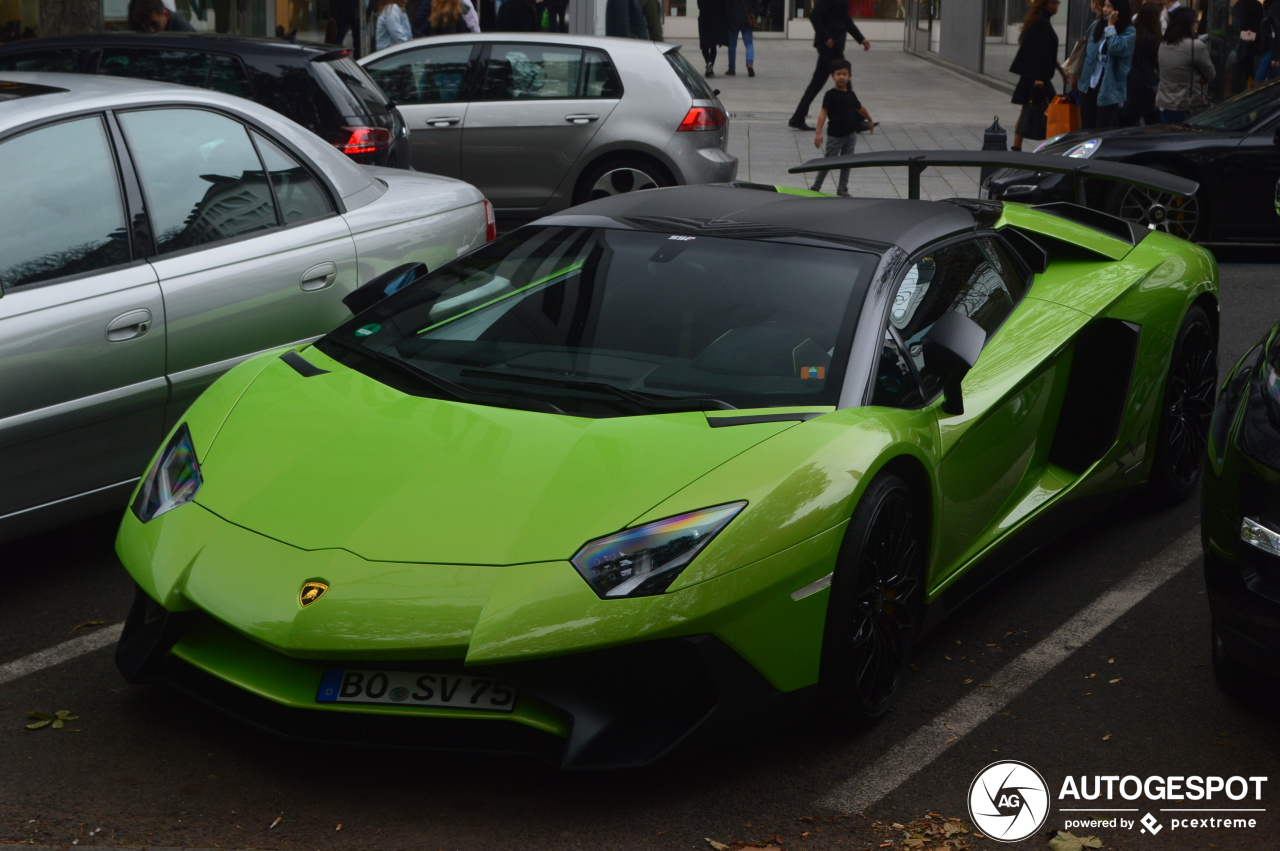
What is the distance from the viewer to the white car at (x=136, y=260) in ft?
14.9

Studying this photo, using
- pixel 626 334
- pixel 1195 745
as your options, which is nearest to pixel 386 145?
pixel 626 334

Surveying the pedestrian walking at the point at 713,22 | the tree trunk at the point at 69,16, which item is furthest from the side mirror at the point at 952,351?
the pedestrian walking at the point at 713,22

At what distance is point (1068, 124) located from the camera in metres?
15.6

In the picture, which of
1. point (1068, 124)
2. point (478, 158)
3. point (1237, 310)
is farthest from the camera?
point (1068, 124)

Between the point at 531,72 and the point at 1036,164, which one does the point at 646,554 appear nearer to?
the point at 1036,164

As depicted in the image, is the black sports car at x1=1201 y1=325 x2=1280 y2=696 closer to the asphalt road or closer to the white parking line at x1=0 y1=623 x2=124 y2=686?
the asphalt road

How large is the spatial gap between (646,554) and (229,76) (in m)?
6.67

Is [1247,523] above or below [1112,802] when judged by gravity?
above

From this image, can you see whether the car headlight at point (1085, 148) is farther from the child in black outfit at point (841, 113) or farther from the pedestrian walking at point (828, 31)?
the pedestrian walking at point (828, 31)

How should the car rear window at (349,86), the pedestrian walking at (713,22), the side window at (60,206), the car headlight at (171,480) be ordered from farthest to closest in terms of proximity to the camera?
the pedestrian walking at (713,22), the car rear window at (349,86), the side window at (60,206), the car headlight at (171,480)

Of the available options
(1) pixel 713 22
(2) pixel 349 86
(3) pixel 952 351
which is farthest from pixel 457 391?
(1) pixel 713 22

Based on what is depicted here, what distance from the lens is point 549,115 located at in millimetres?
11883

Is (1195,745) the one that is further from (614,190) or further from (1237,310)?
(614,190)

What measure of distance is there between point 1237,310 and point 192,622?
25.0 ft
